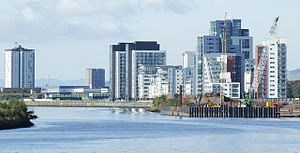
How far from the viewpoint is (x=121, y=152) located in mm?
108438

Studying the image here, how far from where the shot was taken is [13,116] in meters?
159

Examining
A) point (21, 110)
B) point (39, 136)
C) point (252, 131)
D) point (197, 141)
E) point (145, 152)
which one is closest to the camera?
point (145, 152)

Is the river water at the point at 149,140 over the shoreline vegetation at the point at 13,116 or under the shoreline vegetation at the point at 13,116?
under

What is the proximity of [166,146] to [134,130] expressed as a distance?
42.4m

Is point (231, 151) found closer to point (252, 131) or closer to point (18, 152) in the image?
point (18, 152)

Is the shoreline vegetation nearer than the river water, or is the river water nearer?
the river water

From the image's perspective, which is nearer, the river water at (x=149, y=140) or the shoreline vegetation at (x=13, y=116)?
the river water at (x=149, y=140)

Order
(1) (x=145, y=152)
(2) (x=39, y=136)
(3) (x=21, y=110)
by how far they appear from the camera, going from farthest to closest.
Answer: (3) (x=21, y=110) < (2) (x=39, y=136) < (1) (x=145, y=152)

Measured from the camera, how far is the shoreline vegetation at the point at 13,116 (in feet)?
503

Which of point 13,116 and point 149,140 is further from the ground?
point 13,116

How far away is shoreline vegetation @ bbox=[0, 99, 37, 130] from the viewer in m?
153

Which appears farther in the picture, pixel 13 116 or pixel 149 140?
pixel 13 116

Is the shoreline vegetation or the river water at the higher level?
the shoreline vegetation

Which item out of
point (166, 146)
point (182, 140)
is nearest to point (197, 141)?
point (182, 140)
